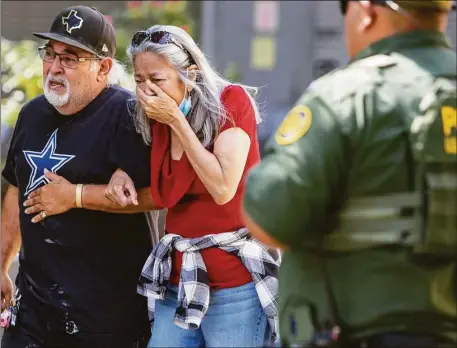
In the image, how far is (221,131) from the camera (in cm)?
350

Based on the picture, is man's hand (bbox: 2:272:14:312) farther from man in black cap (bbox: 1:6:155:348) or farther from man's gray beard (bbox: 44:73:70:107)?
man's gray beard (bbox: 44:73:70:107)

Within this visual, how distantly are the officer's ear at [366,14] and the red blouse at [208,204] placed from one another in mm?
993

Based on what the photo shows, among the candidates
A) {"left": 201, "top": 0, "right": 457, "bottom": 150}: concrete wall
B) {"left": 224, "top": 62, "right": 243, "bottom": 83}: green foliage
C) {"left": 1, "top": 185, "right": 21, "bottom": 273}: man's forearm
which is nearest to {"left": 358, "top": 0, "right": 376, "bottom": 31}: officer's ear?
{"left": 1, "top": 185, "right": 21, "bottom": 273}: man's forearm

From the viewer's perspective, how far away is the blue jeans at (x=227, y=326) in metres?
3.46

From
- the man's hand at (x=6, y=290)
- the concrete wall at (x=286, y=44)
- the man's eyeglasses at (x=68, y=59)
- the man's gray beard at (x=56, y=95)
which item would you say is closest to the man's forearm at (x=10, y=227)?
the man's hand at (x=6, y=290)

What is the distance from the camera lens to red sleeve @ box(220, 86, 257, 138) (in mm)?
3508

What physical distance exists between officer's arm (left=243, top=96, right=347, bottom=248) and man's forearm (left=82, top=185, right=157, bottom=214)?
1.31 meters

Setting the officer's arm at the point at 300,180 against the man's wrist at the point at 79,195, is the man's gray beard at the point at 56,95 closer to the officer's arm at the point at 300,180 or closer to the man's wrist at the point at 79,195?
the man's wrist at the point at 79,195

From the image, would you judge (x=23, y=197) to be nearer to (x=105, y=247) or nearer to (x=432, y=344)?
(x=105, y=247)

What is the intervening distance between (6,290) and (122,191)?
83 cm

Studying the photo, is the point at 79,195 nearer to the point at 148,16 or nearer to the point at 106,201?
the point at 106,201

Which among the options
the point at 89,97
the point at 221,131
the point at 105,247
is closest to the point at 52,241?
the point at 105,247

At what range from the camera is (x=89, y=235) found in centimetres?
382

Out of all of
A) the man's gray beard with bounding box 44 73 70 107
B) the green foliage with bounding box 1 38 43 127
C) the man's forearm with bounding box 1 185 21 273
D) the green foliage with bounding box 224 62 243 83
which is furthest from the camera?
the green foliage with bounding box 224 62 243 83
